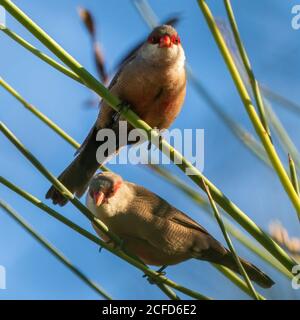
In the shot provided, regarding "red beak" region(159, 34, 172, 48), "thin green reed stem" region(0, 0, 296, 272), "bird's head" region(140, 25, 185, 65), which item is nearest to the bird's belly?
"bird's head" region(140, 25, 185, 65)

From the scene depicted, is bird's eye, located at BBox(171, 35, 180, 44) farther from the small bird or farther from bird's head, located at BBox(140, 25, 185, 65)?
the small bird

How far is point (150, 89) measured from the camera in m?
3.41

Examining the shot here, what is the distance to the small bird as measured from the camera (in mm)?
2916

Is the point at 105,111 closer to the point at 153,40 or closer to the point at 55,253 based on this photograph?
the point at 153,40

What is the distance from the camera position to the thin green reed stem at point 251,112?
5.22 feet

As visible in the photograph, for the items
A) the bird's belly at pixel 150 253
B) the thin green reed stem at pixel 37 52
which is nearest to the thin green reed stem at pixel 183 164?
the thin green reed stem at pixel 37 52

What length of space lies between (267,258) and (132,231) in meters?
1.20

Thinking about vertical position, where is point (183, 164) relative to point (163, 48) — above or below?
below

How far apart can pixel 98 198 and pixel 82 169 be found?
1.66ft

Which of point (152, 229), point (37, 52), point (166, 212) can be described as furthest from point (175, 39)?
point (37, 52)

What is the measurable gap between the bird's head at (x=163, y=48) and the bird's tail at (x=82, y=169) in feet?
1.96

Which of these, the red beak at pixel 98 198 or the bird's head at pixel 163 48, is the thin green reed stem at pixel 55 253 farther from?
the bird's head at pixel 163 48
